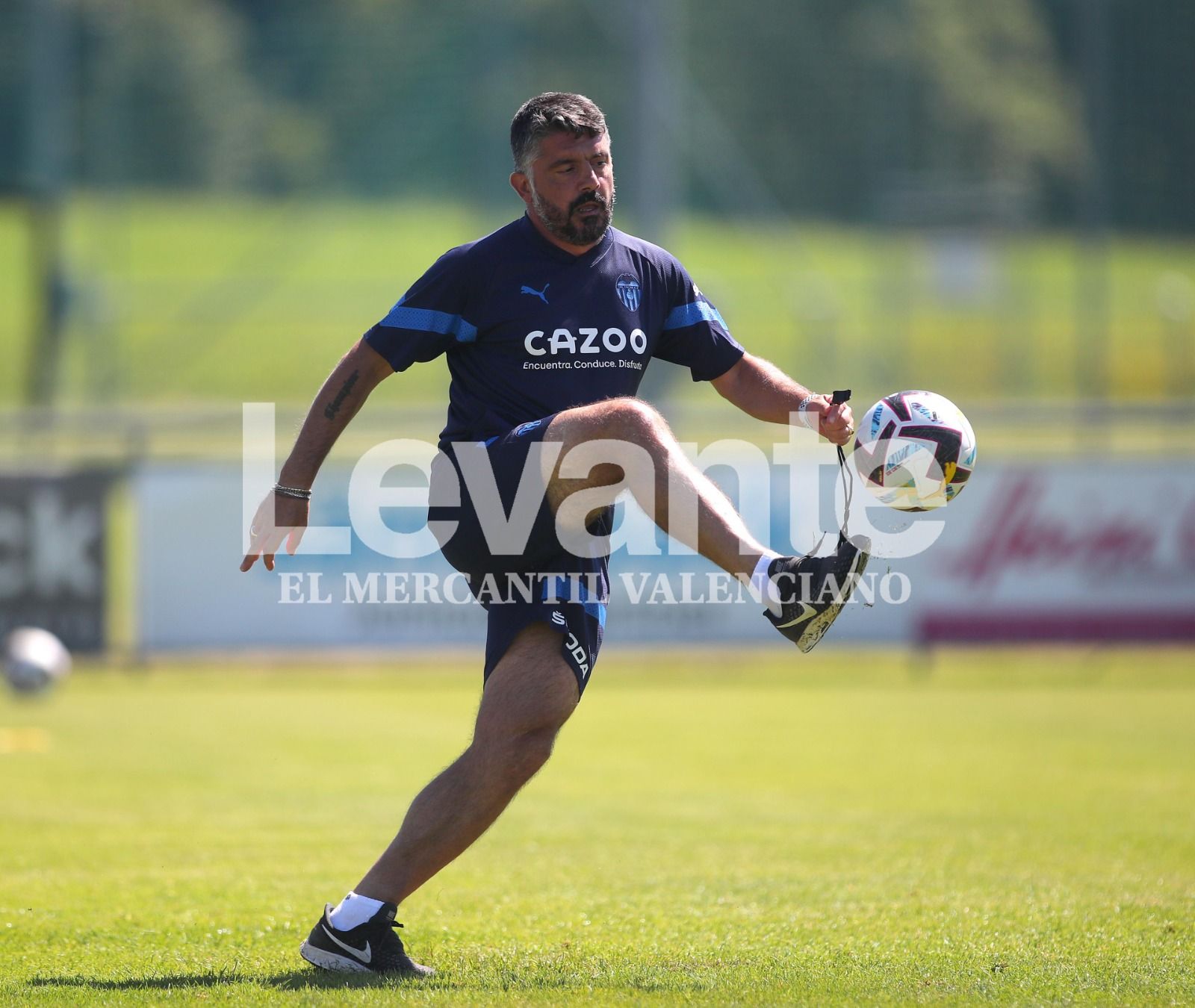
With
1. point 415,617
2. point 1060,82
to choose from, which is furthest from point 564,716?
point 1060,82

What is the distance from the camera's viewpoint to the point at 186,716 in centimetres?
1205

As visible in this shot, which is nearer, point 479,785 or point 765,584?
point 765,584

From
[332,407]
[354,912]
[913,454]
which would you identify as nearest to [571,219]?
[332,407]

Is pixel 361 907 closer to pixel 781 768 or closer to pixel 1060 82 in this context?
pixel 781 768

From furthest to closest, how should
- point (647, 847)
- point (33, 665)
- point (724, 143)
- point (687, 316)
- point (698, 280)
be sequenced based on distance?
point (698, 280) → point (724, 143) → point (33, 665) → point (647, 847) → point (687, 316)

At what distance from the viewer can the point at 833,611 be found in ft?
15.4

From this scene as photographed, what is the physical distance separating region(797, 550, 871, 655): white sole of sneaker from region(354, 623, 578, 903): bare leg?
0.77 metres

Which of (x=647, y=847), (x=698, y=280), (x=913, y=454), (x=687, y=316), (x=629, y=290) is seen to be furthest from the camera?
(x=698, y=280)

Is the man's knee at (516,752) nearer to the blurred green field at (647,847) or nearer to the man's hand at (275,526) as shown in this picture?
the blurred green field at (647,847)

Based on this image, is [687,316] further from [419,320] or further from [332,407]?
[332,407]

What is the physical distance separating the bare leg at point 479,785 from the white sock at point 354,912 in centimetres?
2

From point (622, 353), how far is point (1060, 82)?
18928mm

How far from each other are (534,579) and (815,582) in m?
0.91

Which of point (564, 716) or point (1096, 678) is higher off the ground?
point (564, 716)
